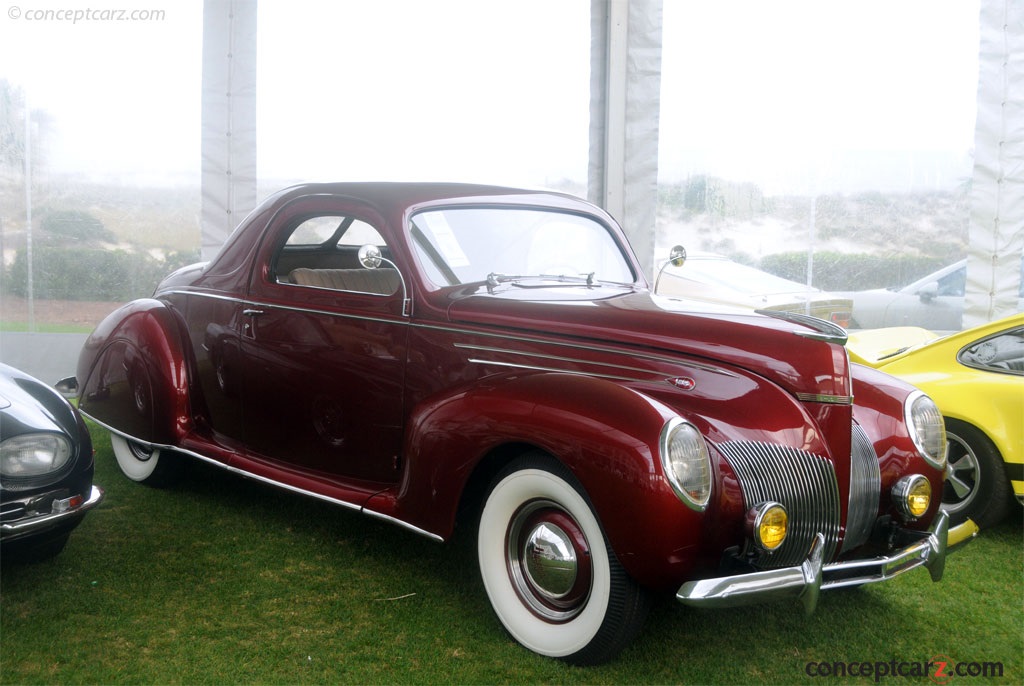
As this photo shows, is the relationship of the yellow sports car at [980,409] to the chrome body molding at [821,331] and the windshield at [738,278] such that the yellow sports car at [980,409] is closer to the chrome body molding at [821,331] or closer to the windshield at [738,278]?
the chrome body molding at [821,331]

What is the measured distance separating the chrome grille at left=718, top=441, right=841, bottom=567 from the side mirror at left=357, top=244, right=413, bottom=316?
4.56 ft

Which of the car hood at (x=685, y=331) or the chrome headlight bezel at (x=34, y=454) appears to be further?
the chrome headlight bezel at (x=34, y=454)

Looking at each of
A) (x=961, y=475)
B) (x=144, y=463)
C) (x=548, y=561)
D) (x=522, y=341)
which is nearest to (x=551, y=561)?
(x=548, y=561)

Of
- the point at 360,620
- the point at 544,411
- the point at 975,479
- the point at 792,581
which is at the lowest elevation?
the point at 360,620

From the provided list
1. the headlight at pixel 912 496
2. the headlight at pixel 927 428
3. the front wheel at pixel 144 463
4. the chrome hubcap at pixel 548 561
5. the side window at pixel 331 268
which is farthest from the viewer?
the front wheel at pixel 144 463

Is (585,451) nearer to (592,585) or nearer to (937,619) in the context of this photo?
(592,585)

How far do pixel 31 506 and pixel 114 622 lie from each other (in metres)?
0.50

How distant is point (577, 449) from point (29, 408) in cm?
205

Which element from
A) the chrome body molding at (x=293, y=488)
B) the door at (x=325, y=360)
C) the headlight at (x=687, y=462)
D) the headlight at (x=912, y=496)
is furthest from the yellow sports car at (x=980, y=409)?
the door at (x=325, y=360)

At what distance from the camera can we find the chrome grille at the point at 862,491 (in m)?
2.84

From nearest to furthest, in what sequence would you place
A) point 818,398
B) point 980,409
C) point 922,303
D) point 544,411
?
point 544,411, point 818,398, point 980,409, point 922,303

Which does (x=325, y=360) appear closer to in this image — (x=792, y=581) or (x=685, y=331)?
(x=685, y=331)

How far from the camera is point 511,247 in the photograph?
11.9 ft

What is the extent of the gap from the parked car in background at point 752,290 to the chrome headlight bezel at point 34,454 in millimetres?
5577
